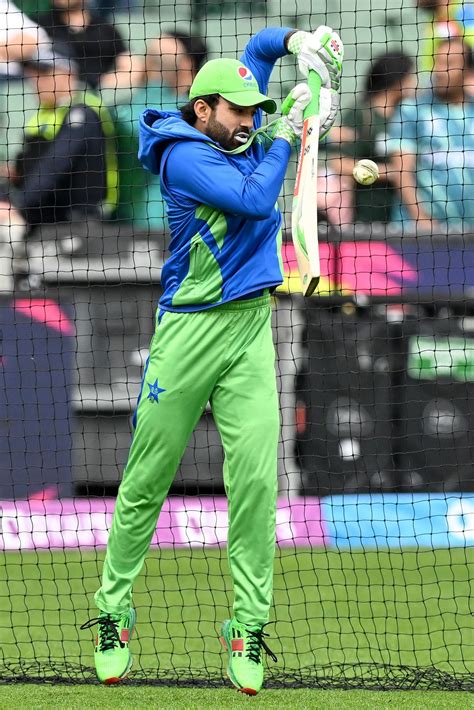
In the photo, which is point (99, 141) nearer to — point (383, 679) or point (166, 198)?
point (166, 198)

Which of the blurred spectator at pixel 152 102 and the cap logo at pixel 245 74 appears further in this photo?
the blurred spectator at pixel 152 102

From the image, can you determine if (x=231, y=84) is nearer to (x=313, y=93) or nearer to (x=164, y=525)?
(x=313, y=93)

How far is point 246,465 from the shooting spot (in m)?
3.59

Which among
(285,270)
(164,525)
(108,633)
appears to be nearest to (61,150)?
(285,270)

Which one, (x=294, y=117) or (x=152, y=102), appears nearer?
(x=294, y=117)

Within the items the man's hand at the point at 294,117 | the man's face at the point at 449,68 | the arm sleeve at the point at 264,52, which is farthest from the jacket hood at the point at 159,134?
the man's face at the point at 449,68

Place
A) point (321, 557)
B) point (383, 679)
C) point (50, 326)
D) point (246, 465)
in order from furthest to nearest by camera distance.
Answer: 1. point (50, 326)
2. point (321, 557)
3. point (383, 679)
4. point (246, 465)

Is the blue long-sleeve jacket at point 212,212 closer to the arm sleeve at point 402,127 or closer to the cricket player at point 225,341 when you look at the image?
the cricket player at point 225,341

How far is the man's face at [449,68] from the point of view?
7.52 metres

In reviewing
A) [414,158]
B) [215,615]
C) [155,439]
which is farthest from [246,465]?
[414,158]

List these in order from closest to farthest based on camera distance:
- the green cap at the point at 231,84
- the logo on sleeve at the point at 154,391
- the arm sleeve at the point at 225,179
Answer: the arm sleeve at the point at 225,179, the green cap at the point at 231,84, the logo on sleeve at the point at 154,391

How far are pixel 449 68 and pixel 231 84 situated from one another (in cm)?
445

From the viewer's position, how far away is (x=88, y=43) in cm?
→ 779

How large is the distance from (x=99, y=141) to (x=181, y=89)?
66 centimetres
